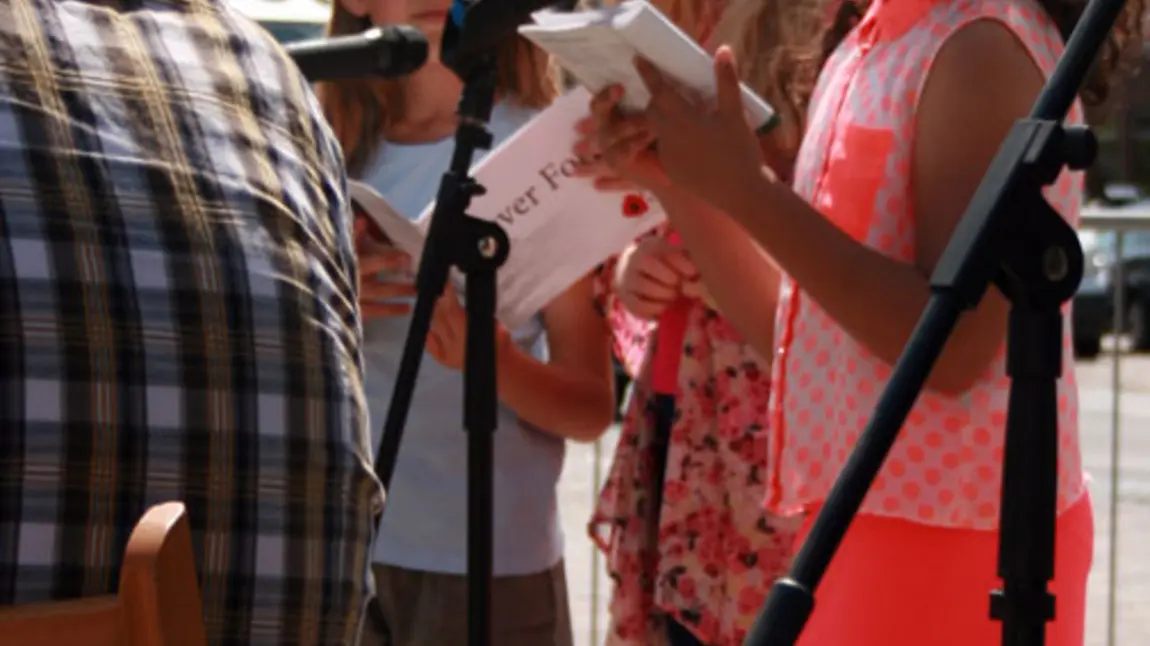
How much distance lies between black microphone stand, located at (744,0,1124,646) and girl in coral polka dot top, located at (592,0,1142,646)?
36 cm

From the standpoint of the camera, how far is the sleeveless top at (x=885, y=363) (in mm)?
1968

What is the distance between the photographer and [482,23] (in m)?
2.34

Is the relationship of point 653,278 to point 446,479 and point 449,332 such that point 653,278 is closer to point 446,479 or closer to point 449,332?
point 449,332

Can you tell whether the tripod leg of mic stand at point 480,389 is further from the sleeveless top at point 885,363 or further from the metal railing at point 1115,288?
the metal railing at point 1115,288

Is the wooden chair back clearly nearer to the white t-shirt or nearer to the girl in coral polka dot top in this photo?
the girl in coral polka dot top

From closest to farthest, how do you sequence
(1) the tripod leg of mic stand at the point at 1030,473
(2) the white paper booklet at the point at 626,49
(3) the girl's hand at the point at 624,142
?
(1) the tripod leg of mic stand at the point at 1030,473 → (2) the white paper booklet at the point at 626,49 → (3) the girl's hand at the point at 624,142

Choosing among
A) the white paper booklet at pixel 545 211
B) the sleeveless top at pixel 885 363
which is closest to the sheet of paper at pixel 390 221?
the white paper booklet at pixel 545 211

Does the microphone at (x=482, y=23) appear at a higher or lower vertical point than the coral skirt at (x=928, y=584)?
higher

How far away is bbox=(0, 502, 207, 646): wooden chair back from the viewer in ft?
3.60

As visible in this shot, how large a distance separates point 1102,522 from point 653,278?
615 cm

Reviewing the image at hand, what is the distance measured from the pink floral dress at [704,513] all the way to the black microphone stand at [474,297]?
0.92 ft

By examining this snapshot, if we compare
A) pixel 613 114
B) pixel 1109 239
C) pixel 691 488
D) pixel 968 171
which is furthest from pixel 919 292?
pixel 1109 239

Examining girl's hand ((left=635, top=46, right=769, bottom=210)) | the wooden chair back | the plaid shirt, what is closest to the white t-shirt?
girl's hand ((left=635, top=46, right=769, bottom=210))

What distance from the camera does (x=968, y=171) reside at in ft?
6.29
